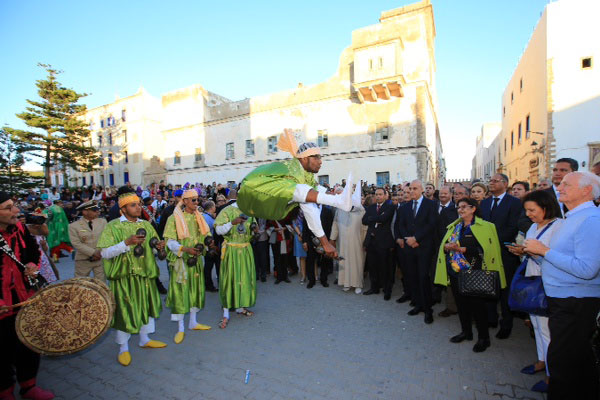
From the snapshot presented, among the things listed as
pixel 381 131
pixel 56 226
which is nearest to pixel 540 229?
pixel 56 226

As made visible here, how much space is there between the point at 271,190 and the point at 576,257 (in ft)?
7.95

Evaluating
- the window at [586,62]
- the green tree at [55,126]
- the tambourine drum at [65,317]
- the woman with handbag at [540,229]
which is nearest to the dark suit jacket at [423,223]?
the woman with handbag at [540,229]

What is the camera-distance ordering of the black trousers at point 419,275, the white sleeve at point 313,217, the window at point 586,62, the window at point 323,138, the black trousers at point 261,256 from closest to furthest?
the white sleeve at point 313,217
the black trousers at point 419,275
the black trousers at point 261,256
the window at point 586,62
the window at point 323,138

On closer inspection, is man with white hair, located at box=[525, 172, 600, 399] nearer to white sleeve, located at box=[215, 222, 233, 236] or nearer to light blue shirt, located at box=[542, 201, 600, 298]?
light blue shirt, located at box=[542, 201, 600, 298]

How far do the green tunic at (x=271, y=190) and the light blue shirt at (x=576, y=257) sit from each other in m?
2.13

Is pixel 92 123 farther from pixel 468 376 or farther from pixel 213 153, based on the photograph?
pixel 468 376

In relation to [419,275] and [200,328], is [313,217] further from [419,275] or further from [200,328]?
[419,275]

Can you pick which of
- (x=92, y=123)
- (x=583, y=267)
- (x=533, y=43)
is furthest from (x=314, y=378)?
(x=92, y=123)

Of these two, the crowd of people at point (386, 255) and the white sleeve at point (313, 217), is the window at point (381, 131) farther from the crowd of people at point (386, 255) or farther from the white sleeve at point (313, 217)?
the white sleeve at point (313, 217)

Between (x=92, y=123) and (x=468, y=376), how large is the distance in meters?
50.2

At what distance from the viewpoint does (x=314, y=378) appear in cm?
367

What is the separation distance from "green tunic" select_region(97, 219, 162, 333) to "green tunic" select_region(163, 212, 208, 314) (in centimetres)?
38

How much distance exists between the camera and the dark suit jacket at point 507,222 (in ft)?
15.7

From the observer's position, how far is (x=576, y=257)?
2506mm
